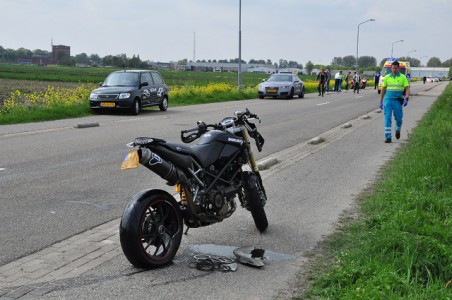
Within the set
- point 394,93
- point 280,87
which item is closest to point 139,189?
point 394,93

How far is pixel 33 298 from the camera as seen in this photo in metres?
4.07

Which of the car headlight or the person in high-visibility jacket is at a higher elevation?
the person in high-visibility jacket

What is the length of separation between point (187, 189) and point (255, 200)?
1.05m

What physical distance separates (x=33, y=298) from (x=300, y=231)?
2.99 meters

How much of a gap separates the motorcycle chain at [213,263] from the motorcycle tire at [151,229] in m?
0.22

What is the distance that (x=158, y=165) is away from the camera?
4684 millimetres

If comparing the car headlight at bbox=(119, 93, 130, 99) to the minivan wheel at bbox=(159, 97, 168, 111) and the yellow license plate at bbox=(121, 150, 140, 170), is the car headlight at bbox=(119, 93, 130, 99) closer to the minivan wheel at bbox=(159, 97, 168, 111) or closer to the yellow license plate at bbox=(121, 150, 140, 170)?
the minivan wheel at bbox=(159, 97, 168, 111)

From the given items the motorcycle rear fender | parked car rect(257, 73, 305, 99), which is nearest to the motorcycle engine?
the motorcycle rear fender

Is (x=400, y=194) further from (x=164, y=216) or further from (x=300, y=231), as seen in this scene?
(x=164, y=216)

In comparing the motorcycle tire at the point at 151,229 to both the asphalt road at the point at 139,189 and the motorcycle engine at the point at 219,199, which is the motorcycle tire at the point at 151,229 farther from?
the motorcycle engine at the point at 219,199

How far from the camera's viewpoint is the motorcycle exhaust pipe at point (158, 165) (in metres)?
4.57

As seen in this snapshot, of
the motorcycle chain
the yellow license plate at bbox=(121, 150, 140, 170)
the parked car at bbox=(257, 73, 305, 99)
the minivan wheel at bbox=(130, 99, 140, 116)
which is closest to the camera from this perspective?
the yellow license plate at bbox=(121, 150, 140, 170)

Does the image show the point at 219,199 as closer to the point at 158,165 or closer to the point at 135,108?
the point at 158,165

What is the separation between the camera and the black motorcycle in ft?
15.1
